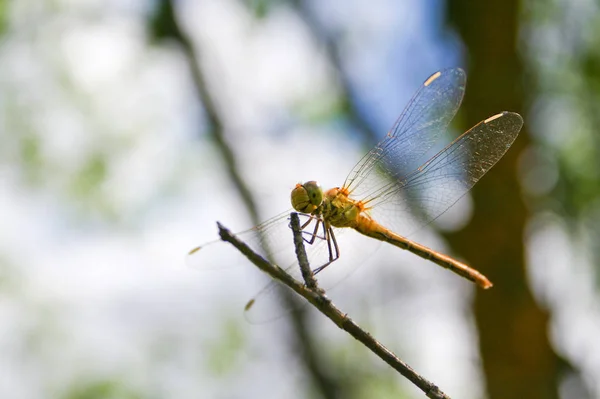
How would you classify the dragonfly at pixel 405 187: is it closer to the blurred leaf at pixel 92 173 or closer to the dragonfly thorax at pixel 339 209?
the dragonfly thorax at pixel 339 209

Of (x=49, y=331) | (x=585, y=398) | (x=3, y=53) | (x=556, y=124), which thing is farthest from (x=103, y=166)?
(x=585, y=398)

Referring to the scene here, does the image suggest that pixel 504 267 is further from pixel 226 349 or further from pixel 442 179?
pixel 226 349

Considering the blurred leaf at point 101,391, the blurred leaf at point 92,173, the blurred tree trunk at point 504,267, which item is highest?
the blurred leaf at point 92,173

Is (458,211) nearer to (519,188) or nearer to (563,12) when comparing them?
(519,188)

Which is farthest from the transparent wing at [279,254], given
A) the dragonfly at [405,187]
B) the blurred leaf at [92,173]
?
the blurred leaf at [92,173]

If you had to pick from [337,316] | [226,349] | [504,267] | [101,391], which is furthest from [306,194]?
[101,391]

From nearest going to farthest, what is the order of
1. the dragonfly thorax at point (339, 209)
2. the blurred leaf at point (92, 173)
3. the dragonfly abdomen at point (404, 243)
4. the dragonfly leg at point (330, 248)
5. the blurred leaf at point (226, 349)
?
the dragonfly leg at point (330, 248) → the dragonfly thorax at point (339, 209) → the dragonfly abdomen at point (404, 243) → the blurred leaf at point (92, 173) → the blurred leaf at point (226, 349)

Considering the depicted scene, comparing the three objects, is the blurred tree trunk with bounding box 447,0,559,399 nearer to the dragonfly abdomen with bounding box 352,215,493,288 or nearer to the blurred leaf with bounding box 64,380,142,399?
the dragonfly abdomen with bounding box 352,215,493,288

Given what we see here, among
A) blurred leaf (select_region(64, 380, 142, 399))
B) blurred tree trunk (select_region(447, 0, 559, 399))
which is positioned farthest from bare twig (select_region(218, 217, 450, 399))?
blurred leaf (select_region(64, 380, 142, 399))
